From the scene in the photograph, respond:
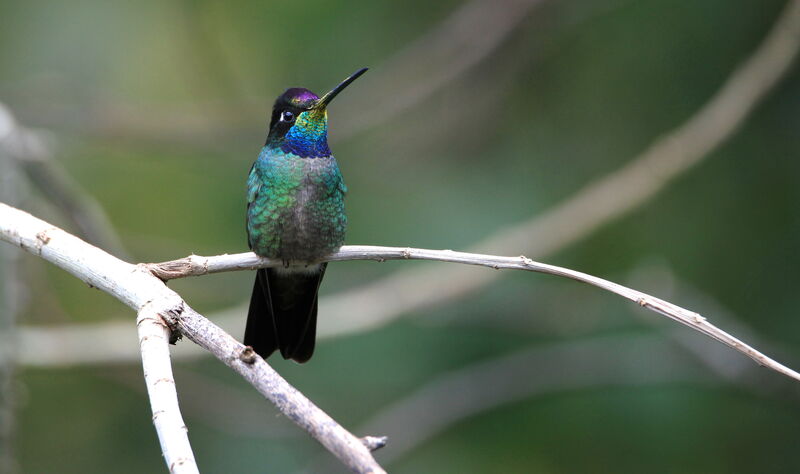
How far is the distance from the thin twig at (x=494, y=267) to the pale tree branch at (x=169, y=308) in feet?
0.32

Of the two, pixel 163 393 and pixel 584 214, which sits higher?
pixel 584 214

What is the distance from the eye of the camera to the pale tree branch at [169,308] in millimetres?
1333

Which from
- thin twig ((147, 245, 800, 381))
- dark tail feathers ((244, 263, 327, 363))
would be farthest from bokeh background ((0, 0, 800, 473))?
thin twig ((147, 245, 800, 381))

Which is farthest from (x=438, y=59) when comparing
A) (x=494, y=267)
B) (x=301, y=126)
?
(x=494, y=267)

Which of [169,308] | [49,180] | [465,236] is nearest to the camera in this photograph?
[169,308]

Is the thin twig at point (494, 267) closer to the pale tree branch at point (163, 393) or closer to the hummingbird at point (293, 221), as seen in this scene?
the pale tree branch at point (163, 393)

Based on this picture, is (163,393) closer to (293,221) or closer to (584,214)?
(293,221)

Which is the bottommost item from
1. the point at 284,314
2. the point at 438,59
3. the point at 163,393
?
the point at 163,393

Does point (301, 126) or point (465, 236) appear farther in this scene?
point (465, 236)

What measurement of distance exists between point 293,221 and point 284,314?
0.42m

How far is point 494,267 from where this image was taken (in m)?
1.76

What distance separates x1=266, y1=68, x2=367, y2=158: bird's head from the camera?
273cm

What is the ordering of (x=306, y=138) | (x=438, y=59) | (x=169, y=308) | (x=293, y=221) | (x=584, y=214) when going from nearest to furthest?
(x=169, y=308) → (x=293, y=221) → (x=306, y=138) → (x=584, y=214) → (x=438, y=59)

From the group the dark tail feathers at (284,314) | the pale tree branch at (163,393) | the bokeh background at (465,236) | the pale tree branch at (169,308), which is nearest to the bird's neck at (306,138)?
the dark tail feathers at (284,314)
